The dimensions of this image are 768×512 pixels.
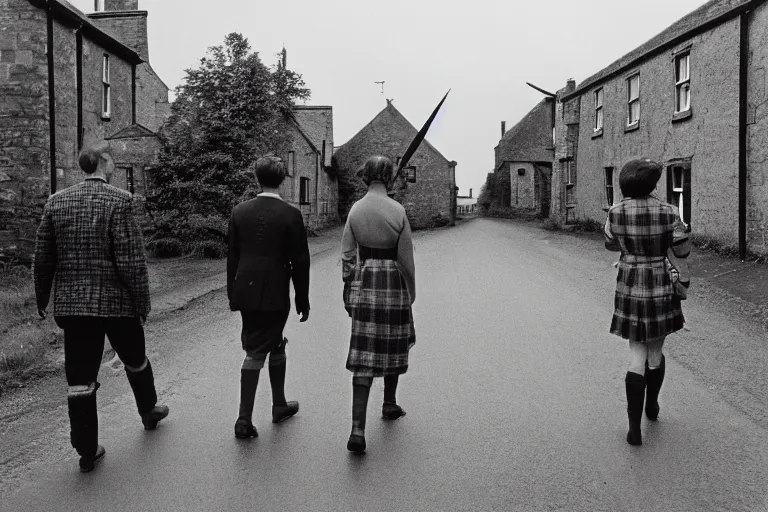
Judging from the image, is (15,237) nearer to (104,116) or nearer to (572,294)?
(104,116)

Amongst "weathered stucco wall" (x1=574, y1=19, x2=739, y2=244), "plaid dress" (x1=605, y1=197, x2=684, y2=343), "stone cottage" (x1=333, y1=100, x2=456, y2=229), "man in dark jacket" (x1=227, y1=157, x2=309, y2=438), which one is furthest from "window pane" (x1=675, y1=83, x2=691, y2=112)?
"stone cottage" (x1=333, y1=100, x2=456, y2=229)

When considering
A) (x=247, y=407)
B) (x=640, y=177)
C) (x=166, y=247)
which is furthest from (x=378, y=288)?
(x=166, y=247)

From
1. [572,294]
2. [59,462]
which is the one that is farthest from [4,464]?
[572,294]

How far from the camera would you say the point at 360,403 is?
4.47m

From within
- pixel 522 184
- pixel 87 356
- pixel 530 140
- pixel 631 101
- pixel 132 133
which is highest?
pixel 530 140

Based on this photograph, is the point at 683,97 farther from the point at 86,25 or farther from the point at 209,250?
the point at 86,25

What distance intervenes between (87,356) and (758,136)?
1492 cm

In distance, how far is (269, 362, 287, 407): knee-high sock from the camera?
195 inches

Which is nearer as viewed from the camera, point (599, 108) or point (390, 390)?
point (390, 390)

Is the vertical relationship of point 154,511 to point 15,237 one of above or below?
below

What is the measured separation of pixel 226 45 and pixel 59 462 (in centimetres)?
2029

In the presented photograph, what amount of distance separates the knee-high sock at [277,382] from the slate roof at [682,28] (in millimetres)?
15025

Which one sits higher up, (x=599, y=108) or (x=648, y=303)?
(x=599, y=108)

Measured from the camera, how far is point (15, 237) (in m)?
15.8
